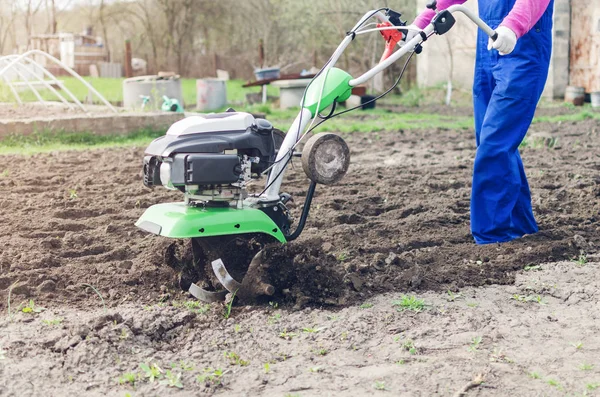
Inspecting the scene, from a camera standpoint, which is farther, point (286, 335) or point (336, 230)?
point (336, 230)

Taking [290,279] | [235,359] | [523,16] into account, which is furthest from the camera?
[523,16]

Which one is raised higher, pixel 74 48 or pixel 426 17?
pixel 74 48

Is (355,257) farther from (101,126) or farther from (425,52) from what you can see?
(425,52)

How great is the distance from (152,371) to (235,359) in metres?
0.36

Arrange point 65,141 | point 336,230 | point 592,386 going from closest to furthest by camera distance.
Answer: point 592,386
point 336,230
point 65,141

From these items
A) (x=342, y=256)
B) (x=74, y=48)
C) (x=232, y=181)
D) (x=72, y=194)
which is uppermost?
(x=74, y=48)

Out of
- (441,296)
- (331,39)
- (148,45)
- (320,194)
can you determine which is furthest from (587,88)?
(148,45)

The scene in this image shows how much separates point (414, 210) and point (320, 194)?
1021 mm

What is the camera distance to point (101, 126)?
10.9 metres

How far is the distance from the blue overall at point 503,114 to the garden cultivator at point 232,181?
793 millimetres

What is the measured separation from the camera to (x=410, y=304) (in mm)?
3953

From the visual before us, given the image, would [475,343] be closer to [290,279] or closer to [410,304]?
[410,304]

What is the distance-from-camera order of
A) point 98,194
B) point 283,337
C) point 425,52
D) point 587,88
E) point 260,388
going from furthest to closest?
point 425,52 < point 587,88 < point 98,194 < point 283,337 < point 260,388

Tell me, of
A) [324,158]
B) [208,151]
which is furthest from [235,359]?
[324,158]
